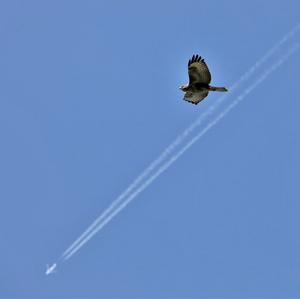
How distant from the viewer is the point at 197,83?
147 metres

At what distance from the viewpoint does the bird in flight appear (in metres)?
146

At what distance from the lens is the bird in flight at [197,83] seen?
146m

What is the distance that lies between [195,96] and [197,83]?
1846 millimetres

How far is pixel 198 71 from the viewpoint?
146 m

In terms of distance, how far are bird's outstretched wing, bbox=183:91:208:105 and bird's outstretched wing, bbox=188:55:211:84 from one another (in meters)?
1.37

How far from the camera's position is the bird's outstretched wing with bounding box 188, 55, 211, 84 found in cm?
14562

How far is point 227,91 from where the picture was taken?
146 m

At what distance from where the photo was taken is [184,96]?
149125 mm

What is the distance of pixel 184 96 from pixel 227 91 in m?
4.30

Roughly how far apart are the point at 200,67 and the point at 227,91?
2515 millimetres

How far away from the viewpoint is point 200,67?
479 ft

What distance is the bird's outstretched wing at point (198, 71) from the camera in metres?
146

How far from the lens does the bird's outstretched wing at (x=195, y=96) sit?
148 meters
